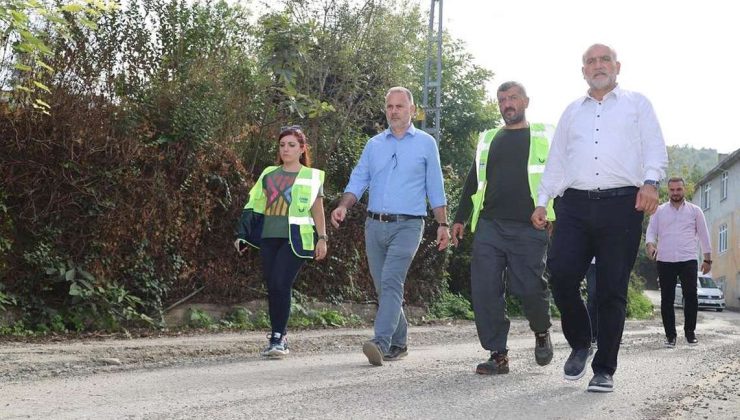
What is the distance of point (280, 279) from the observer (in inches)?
325

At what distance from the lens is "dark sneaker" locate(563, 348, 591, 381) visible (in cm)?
654

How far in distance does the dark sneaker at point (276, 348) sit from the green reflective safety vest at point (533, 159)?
6.22ft

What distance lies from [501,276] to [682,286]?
4869 millimetres

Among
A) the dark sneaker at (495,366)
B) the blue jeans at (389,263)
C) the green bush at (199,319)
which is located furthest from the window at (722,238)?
the dark sneaker at (495,366)

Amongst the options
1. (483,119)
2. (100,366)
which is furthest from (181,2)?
(483,119)

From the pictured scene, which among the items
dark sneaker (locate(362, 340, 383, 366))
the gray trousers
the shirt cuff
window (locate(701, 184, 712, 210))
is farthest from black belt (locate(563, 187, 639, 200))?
window (locate(701, 184, 712, 210))

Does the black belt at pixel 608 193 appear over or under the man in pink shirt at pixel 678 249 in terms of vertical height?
over

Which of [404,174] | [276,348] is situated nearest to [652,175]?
[404,174]

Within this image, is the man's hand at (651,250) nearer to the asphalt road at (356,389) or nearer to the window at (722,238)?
the asphalt road at (356,389)

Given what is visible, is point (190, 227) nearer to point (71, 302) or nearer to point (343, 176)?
point (71, 302)

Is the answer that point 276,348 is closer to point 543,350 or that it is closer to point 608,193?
point 543,350

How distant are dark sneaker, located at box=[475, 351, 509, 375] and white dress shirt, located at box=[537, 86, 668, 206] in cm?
134

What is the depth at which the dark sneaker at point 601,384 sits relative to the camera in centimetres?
613

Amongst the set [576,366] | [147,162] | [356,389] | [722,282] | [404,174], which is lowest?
[722,282]
